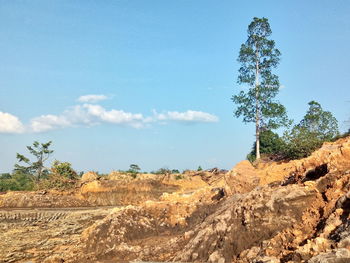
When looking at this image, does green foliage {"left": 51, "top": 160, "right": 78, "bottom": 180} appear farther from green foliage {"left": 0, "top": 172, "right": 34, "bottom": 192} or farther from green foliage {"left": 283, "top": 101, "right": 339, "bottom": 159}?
green foliage {"left": 283, "top": 101, "right": 339, "bottom": 159}

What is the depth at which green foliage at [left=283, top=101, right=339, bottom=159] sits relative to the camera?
96.9 feet

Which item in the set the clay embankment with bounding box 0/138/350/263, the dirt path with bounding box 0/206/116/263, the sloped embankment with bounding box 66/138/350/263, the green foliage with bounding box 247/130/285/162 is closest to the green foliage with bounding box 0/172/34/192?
the dirt path with bounding box 0/206/116/263

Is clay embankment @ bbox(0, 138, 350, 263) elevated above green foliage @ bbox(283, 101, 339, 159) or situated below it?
below

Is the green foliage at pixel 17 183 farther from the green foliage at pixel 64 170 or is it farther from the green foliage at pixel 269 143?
the green foliage at pixel 269 143

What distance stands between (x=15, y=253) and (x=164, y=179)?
21860mm

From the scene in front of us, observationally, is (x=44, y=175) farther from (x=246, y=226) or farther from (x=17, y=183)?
(x=246, y=226)

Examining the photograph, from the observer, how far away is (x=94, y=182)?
32156mm

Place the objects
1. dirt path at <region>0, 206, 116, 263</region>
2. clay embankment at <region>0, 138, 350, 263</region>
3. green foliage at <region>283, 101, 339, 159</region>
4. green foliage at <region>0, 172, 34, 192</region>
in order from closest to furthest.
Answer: clay embankment at <region>0, 138, 350, 263</region>
dirt path at <region>0, 206, 116, 263</region>
green foliage at <region>283, 101, 339, 159</region>
green foliage at <region>0, 172, 34, 192</region>

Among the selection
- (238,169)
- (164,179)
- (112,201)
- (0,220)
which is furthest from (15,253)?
(164,179)

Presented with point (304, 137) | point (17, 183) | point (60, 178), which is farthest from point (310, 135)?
point (17, 183)

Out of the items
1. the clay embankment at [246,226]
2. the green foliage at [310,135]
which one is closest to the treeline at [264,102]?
the green foliage at [310,135]

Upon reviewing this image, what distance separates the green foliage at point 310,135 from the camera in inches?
1163

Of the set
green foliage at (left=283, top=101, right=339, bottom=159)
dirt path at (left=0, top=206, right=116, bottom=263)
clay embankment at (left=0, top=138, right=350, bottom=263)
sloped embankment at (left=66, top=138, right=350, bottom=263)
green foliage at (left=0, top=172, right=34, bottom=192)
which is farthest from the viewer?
green foliage at (left=0, top=172, right=34, bottom=192)

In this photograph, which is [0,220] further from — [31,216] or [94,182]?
[94,182]
